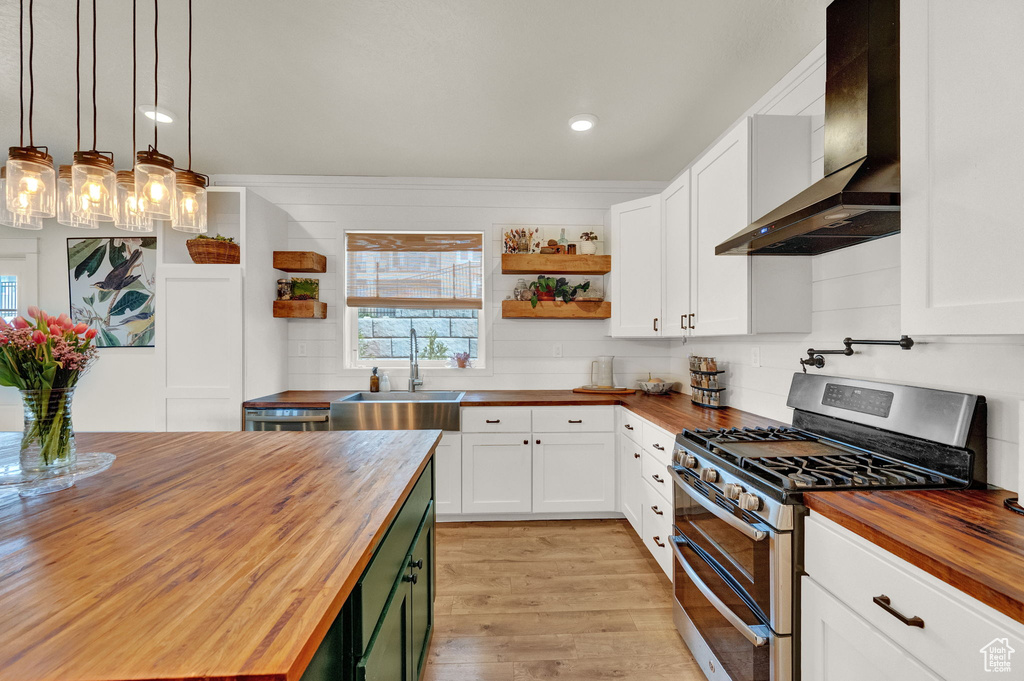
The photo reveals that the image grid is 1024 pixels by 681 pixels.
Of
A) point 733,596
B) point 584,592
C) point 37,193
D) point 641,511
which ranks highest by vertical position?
point 37,193

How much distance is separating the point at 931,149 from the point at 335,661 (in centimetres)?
177

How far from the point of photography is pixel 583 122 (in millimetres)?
2729

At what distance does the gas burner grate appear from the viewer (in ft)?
4.33

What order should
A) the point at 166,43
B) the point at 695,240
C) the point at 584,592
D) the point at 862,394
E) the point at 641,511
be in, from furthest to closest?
the point at 641,511 < the point at 695,240 < the point at 584,592 < the point at 166,43 < the point at 862,394

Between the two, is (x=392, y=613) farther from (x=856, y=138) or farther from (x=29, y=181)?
(x=856, y=138)

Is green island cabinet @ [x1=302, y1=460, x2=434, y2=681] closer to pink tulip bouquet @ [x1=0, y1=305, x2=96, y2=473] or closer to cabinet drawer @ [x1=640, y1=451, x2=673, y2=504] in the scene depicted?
pink tulip bouquet @ [x1=0, y1=305, x2=96, y2=473]

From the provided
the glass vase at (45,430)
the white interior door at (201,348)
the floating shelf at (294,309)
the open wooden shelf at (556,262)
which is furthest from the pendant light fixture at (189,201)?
the open wooden shelf at (556,262)

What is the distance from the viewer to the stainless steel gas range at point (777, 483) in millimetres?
1319

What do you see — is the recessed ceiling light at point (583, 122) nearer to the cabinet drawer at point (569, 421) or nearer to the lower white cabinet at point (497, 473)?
the cabinet drawer at point (569, 421)

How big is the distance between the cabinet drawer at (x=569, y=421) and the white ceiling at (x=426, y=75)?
1760mm

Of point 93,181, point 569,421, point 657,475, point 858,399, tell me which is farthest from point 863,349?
point 93,181

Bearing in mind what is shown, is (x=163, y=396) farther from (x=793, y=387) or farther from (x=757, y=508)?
(x=793, y=387)

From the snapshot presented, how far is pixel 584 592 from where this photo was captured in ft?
7.68

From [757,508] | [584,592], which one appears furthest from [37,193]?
[584,592]
